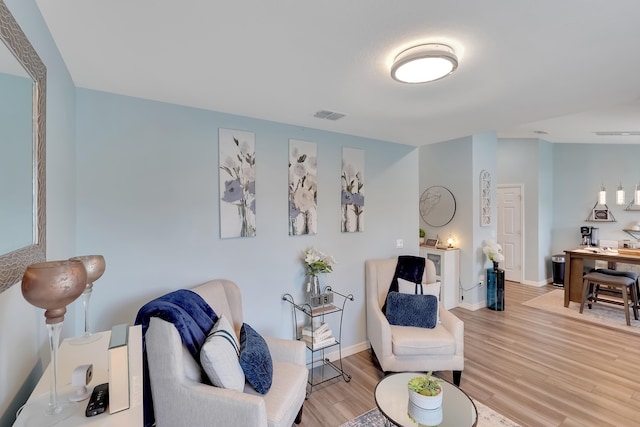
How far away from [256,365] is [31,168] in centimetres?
144

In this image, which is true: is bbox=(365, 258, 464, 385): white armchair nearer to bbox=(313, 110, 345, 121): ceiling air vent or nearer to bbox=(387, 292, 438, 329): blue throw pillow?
bbox=(387, 292, 438, 329): blue throw pillow

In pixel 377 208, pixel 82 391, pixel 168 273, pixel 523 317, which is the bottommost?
pixel 523 317

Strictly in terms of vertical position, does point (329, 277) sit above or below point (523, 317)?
above

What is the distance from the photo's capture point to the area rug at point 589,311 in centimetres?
390

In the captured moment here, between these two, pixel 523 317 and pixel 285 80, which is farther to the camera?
pixel 523 317

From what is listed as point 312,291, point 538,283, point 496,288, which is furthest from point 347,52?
point 538,283

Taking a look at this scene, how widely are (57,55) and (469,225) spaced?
4953 millimetres

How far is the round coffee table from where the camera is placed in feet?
5.40

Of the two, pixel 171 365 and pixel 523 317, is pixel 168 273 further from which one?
pixel 523 317

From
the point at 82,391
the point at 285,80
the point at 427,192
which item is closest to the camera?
the point at 82,391

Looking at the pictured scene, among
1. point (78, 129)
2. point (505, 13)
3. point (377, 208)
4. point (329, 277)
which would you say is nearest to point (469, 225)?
point (377, 208)

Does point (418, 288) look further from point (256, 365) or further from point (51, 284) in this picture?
point (51, 284)

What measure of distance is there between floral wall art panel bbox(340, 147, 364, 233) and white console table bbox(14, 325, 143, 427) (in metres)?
2.33

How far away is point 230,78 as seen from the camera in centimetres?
185
